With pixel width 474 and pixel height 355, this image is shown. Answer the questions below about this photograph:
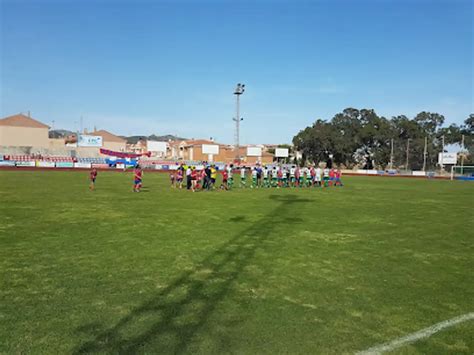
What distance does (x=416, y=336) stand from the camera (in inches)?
161

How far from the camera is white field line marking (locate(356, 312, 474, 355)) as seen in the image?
12.4 ft

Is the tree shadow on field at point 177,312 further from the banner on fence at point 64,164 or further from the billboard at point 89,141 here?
the billboard at point 89,141

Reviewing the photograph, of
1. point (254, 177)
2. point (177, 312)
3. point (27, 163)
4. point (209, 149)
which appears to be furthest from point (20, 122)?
point (177, 312)

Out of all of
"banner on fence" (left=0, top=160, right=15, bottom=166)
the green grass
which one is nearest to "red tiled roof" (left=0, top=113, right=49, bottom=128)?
"banner on fence" (left=0, top=160, right=15, bottom=166)

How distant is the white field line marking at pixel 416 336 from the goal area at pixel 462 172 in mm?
58932

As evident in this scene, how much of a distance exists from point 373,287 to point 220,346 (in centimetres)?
303

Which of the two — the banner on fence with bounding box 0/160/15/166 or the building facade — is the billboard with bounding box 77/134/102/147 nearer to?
the building facade

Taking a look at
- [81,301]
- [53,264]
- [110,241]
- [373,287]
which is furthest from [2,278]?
[373,287]

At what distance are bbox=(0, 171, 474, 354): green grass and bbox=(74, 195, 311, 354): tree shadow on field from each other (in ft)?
0.06

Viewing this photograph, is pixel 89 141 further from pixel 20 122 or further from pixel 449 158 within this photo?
pixel 449 158

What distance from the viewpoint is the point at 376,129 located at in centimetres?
8206

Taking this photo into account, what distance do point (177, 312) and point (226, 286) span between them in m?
1.15

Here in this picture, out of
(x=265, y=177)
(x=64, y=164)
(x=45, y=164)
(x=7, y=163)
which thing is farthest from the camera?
(x=64, y=164)

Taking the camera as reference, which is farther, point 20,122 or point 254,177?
point 20,122
